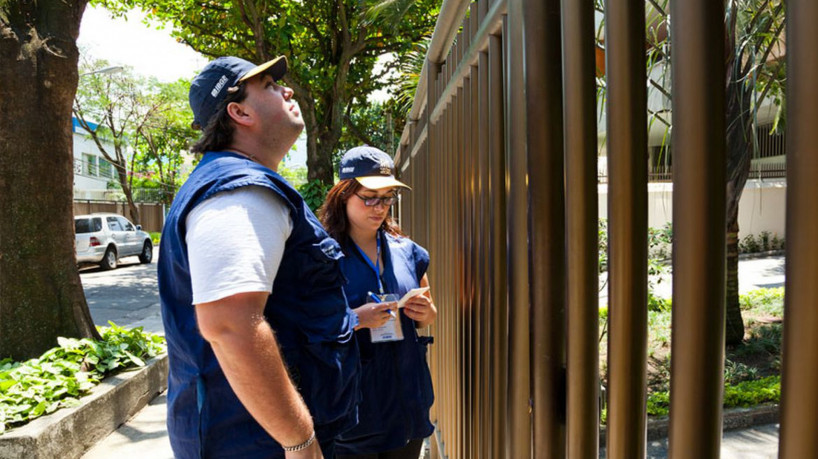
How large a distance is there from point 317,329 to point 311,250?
230 mm

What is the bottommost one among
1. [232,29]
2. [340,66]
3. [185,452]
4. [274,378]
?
[185,452]

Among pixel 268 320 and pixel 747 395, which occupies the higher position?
pixel 268 320

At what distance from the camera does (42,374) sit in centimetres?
481

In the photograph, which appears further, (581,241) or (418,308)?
(418,308)

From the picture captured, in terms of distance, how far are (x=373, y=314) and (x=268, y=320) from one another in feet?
2.46

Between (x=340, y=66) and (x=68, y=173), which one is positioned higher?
(x=340, y=66)

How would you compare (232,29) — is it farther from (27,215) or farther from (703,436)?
(703,436)

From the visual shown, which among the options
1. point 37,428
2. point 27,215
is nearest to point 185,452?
point 37,428

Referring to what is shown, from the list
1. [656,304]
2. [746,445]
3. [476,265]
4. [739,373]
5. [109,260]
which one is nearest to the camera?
[476,265]

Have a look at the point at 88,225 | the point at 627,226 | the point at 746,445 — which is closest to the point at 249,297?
the point at 627,226

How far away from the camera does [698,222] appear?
2.35 feet

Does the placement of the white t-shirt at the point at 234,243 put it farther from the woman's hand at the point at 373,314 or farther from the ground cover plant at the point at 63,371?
Answer: the ground cover plant at the point at 63,371

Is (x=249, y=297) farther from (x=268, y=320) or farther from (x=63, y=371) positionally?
(x=63, y=371)

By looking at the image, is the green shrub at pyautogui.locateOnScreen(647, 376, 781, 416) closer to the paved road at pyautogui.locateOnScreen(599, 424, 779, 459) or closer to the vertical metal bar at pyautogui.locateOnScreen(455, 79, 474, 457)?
the paved road at pyautogui.locateOnScreen(599, 424, 779, 459)
